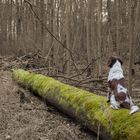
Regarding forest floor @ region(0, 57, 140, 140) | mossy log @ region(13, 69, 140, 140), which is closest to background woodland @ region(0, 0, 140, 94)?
mossy log @ region(13, 69, 140, 140)

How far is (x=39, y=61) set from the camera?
66.2 feet

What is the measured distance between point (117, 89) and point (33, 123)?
2.53m

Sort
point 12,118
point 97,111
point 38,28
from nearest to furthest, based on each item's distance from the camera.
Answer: point 97,111 < point 12,118 < point 38,28

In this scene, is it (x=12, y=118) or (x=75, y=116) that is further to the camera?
(x=12, y=118)

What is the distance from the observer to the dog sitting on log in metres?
6.09

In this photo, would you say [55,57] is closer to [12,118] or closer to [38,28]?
[12,118]

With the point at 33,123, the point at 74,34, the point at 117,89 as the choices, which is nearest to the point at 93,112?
the point at 117,89

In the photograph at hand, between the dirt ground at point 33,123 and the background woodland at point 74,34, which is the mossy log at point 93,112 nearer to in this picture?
the dirt ground at point 33,123

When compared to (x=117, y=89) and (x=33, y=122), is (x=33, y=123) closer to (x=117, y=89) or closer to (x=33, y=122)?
(x=33, y=122)

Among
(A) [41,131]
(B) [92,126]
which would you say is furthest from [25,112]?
(B) [92,126]

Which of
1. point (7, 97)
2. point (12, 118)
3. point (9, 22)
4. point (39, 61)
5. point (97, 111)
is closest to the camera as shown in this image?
point (97, 111)

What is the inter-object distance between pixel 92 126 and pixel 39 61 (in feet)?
45.1

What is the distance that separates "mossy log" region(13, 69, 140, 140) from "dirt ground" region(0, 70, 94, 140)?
27 cm

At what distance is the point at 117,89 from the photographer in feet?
20.4
